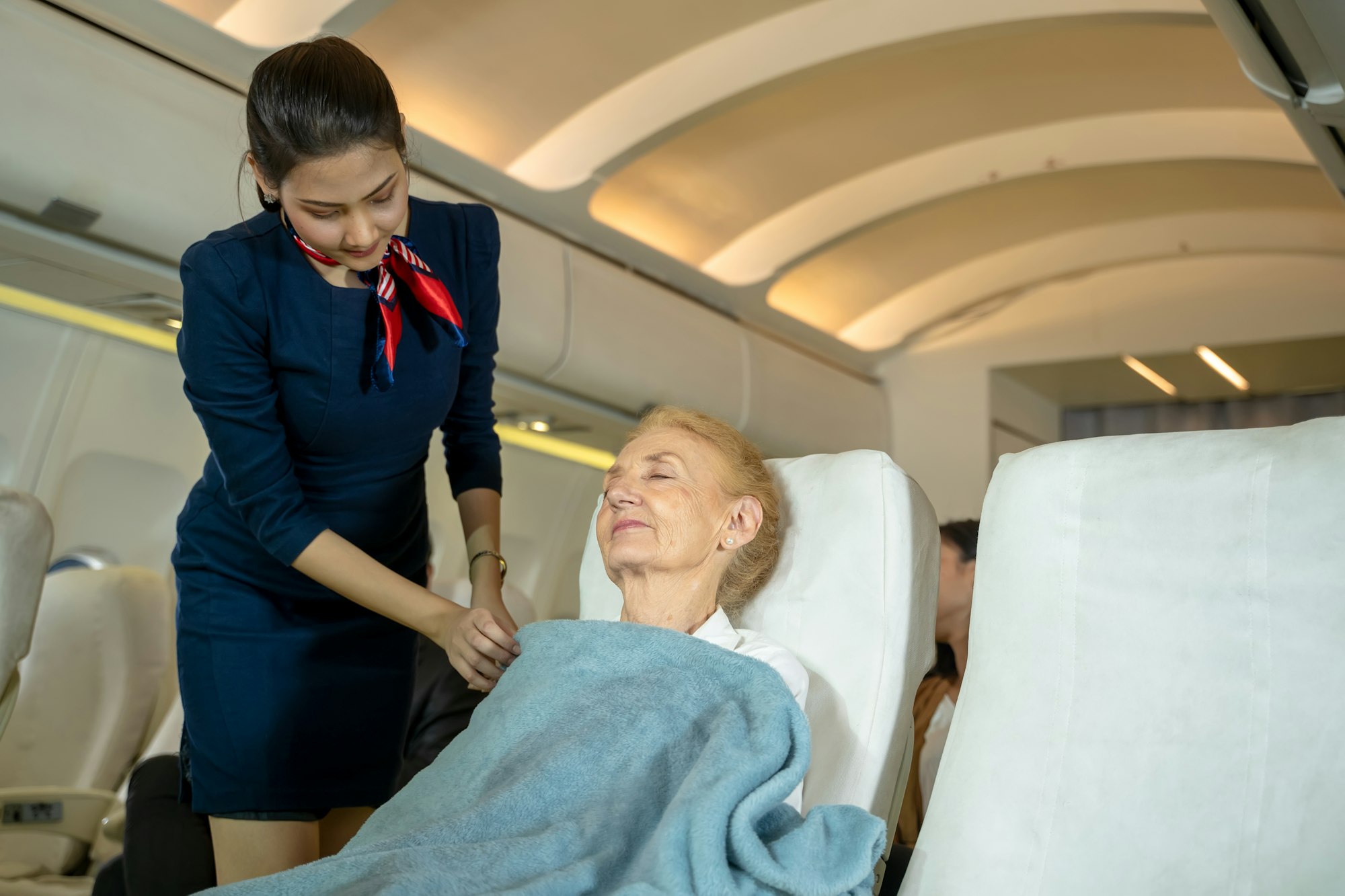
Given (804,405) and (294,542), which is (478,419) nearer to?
(294,542)

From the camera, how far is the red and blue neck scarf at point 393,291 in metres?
1.98

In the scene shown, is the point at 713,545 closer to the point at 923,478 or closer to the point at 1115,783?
the point at 1115,783

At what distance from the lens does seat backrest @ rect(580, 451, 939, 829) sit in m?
1.89

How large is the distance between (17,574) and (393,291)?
0.92 metres

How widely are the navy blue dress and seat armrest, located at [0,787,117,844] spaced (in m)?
1.56

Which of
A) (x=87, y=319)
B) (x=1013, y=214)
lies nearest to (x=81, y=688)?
(x=87, y=319)

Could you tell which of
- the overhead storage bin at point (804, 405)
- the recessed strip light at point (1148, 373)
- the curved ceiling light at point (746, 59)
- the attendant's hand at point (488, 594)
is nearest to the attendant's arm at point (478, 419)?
the attendant's hand at point (488, 594)

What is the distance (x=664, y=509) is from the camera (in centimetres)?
214

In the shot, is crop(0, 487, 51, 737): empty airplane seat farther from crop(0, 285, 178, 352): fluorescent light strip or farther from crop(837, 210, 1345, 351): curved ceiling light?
crop(837, 210, 1345, 351): curved ceiling light

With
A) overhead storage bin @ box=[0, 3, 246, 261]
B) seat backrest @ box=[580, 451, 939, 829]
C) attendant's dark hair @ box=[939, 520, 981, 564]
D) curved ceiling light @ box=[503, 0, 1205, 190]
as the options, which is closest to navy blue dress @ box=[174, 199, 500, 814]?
seat backrest @ box=[580, 451, 939, 829]

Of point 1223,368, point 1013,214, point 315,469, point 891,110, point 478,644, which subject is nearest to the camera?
Result: point 478,644

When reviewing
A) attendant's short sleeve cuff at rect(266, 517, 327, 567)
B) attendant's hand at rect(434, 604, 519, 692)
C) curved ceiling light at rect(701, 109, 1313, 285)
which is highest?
curved ceiling light at rect(701, 109, 1313, 285)

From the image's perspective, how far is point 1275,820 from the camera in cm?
140

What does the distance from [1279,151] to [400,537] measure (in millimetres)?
3845
